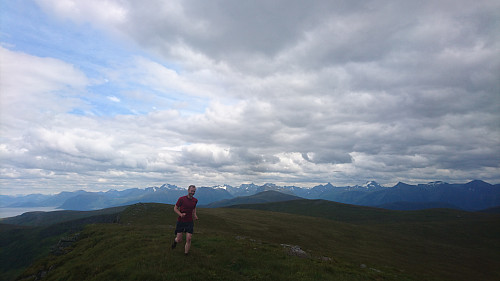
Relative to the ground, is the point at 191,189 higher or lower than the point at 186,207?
higher

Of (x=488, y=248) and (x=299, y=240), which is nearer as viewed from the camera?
(x=299, y=240)

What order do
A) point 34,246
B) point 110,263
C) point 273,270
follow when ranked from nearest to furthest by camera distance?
point 273,270 < point 110,263 < point 34,246

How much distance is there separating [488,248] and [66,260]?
163m

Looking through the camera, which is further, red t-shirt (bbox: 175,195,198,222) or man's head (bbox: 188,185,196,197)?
red t-shirt (bbox: 175,195,198,222)

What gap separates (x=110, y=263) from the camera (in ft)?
61.0

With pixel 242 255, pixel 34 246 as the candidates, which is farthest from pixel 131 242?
pixel 34 246

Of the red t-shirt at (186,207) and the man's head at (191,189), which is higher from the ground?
the man's head at (191,189)

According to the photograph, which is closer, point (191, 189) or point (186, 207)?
point (191, 189)

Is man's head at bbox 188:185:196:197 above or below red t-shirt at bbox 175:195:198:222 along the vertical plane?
above

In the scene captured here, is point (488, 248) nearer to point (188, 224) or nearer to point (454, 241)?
point (454, 241)

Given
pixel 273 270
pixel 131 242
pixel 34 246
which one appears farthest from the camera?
pixel 34 246

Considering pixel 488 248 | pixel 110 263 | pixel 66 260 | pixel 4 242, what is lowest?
pixel 4 242

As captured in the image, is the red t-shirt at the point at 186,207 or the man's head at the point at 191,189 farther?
the red t-shirt at the point at 186,207

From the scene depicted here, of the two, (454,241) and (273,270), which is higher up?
(273,270)
